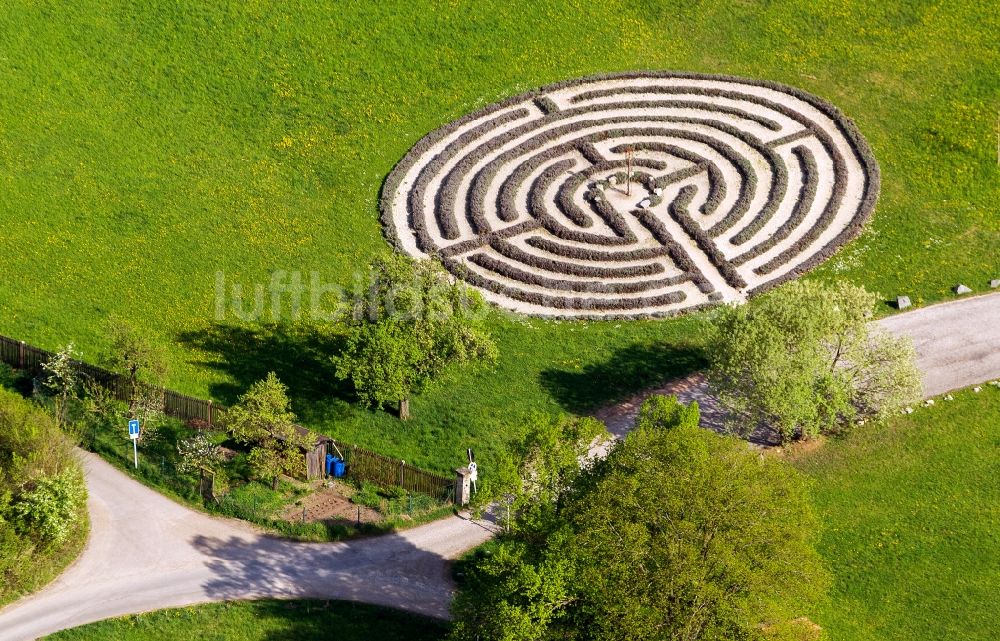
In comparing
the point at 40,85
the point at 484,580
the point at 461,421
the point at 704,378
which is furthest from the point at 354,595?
the point at 40,85

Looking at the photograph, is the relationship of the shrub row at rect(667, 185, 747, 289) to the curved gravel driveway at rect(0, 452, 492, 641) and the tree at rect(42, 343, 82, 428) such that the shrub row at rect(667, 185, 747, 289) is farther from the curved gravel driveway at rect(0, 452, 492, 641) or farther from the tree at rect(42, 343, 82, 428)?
the tree at rect(42, 343, 82, 428)

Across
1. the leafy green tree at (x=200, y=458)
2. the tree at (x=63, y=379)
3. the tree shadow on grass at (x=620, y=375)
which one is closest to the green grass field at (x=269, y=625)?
the leafy green tree at (x=200, y=458)

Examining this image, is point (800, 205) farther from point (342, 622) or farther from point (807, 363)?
point (342, 622)

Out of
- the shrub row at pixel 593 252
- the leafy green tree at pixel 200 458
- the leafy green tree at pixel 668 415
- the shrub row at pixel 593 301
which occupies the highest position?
the shrub row at pixel 593 252

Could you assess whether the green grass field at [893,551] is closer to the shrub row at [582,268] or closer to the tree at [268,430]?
the tree at [268,430]

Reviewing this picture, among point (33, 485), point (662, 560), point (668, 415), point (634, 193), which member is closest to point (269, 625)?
point (33, 485)

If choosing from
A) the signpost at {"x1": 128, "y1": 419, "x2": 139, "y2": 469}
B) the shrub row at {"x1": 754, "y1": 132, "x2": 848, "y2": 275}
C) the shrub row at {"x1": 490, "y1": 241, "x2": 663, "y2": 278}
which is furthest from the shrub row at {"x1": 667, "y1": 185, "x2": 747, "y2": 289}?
the signpost at {"x1": 128, "y1": 419, "x2": 139, "y2": 469}
